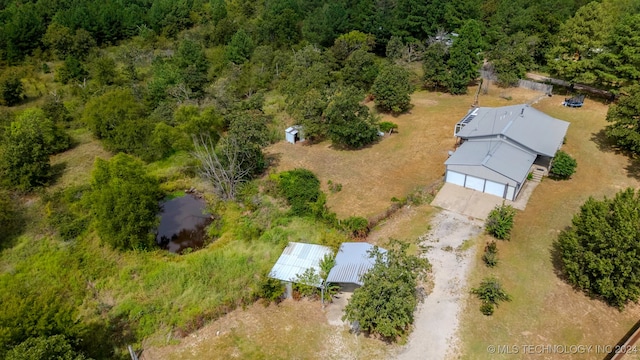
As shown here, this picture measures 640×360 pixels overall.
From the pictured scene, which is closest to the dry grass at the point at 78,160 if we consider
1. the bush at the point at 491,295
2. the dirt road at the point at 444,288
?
the dirt road at the point at 444,288

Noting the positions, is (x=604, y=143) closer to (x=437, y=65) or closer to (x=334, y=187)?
(x=437, y=65)

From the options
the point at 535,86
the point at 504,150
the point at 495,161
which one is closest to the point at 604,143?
the point at 504,150

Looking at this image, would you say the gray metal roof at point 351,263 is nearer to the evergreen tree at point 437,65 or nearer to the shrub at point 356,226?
the shrub at point 356,226

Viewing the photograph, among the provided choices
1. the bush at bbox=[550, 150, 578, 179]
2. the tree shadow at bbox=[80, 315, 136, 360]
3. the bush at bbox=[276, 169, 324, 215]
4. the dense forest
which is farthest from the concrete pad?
the tree shadow at bbox=[80, 315, 136, 360]

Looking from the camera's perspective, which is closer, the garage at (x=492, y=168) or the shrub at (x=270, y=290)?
the shrub at (x=270, y=290)

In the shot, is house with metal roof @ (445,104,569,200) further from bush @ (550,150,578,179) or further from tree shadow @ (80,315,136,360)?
tree shadow @ (80,315,136,360)

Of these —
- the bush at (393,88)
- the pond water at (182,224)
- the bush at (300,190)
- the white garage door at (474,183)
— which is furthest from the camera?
the bush at (393,88)

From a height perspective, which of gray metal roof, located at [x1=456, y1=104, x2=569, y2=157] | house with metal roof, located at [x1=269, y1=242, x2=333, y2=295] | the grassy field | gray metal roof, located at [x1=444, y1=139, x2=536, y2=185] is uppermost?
gray metal roof, located at [x1=456, y1=104, x2=569, y2=157]
